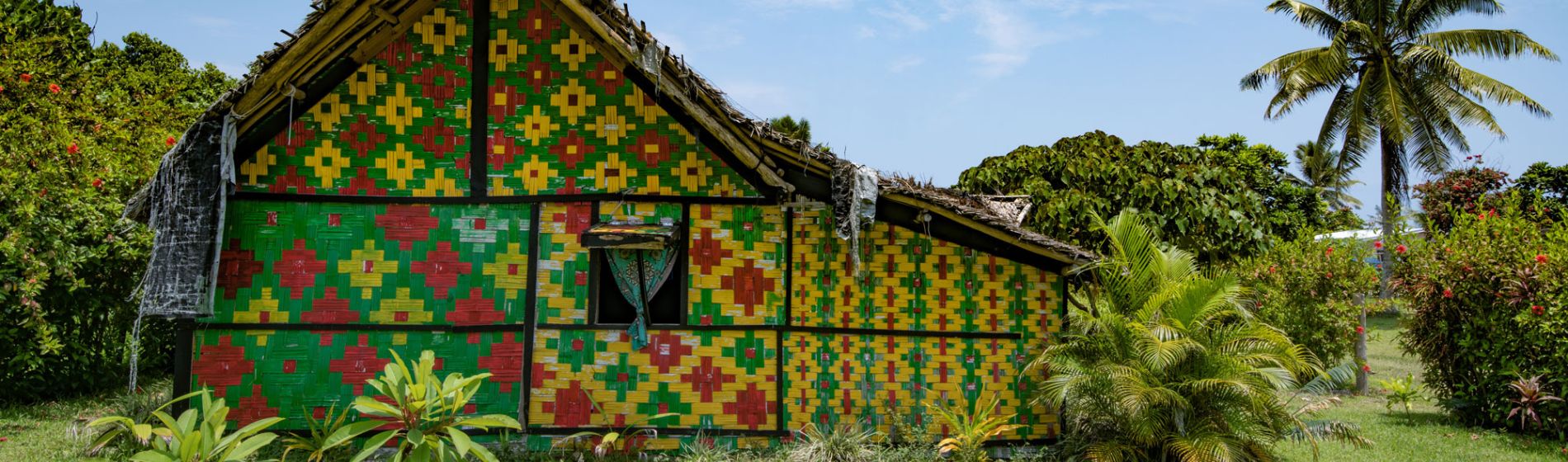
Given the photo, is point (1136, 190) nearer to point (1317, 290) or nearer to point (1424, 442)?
point (1317, 290)

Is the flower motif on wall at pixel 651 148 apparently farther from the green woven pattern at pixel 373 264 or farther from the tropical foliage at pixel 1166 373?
the tropical foliage at pixel 1166 373

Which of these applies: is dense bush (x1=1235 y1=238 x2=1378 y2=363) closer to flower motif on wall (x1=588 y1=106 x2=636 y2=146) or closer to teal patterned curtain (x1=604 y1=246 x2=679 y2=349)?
teal patterned curtain (x1=604 y1=246 x2=679 y2=349)

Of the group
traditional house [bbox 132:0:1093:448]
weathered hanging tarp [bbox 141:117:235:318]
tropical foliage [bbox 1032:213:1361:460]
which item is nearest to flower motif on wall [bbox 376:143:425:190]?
traditional house [bbox 132:0:1093:448]

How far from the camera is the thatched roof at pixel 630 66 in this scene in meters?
6.40

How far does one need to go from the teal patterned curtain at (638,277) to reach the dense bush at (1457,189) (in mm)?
21148

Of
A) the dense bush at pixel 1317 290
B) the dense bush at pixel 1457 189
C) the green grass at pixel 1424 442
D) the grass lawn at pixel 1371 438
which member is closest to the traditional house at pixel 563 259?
the grass lawn at pixel 1371 438

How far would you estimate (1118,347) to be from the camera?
685 cm

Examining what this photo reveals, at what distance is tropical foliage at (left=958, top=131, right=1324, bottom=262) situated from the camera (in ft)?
38.5

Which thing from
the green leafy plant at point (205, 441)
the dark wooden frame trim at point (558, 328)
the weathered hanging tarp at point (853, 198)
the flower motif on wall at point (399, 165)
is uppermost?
the flower motif on wall at point (399, 165)

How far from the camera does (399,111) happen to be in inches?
276

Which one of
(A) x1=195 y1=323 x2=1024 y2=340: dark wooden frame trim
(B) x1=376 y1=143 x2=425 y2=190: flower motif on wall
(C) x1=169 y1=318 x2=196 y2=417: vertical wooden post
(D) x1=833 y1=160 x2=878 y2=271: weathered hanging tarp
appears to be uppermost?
(B) x1=376 y1=143 x2=425 y2=190: flower motif on wall

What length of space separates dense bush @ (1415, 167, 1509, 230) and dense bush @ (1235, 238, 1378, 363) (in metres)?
10.2

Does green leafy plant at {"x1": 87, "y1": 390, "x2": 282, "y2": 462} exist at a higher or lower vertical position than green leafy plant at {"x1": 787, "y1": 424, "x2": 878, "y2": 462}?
higher

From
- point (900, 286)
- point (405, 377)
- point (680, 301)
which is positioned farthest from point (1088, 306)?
point (405, 377)
